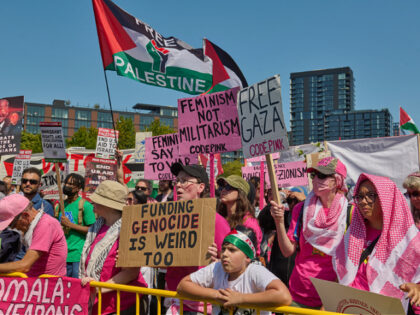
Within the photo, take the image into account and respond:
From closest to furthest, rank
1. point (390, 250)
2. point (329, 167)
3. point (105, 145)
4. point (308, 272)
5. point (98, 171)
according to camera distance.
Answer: point (390, 250), point (308, 272), point (329, 167), point (98, 171), point (105, 145)

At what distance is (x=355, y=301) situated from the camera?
2.46 m

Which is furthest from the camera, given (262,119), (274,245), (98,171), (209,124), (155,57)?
(98,171)

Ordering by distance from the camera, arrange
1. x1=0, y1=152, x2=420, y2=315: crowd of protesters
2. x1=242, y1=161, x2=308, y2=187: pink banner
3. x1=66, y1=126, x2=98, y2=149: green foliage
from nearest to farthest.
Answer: x1=0, y1=152, x2=420, y2=315: crowd of protesters, x1=242, y1=161, x2=308, y2=187: pink banner, x1=66, y1=126, x2=98, y2=149: green foliage

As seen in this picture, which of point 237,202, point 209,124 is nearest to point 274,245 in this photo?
point 237,202

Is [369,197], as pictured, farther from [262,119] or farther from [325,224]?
[262,119]

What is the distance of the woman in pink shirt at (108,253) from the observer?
11.3 feet

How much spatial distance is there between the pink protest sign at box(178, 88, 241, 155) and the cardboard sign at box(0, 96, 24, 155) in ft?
20.5

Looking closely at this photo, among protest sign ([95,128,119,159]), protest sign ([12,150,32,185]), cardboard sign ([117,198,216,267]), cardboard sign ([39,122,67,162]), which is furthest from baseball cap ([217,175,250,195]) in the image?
protest sign ([12,150,32,185])

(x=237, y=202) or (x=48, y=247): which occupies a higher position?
(x=237, y=202)

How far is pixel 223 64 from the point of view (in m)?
8.14

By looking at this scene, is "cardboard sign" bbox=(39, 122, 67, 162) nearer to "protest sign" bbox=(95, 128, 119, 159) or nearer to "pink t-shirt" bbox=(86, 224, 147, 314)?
"protest sign" bbox=(95, 128, 119, 159)

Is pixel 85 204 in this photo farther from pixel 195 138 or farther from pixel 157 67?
pixel 157 67

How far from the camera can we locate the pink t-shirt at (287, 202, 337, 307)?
132 inches

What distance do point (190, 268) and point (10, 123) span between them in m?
8.83
